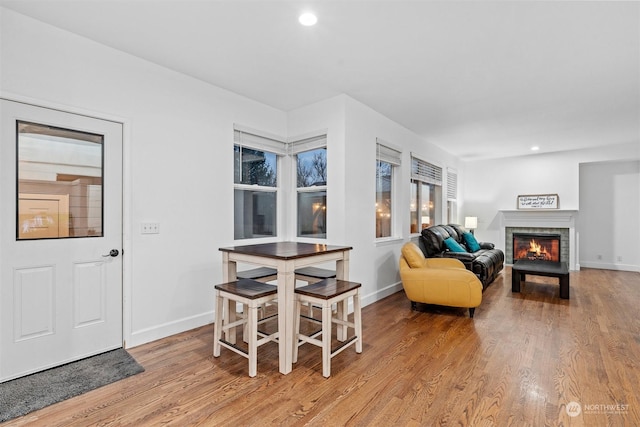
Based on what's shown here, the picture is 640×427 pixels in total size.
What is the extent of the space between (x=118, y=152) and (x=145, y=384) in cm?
190

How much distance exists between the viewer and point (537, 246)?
23.3 ft

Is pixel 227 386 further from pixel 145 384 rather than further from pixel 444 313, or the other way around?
pixel 444 313

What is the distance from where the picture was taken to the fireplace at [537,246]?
6926 millimetres

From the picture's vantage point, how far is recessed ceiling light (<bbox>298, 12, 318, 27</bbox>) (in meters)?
2.28

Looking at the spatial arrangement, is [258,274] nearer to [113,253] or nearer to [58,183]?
[113,253]

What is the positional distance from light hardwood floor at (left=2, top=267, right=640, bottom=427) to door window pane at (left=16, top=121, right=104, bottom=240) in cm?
123

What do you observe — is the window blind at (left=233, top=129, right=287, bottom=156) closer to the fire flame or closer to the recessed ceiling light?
the recessed ceiling light

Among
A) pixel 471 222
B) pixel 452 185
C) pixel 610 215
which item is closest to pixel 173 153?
pixel 452 185

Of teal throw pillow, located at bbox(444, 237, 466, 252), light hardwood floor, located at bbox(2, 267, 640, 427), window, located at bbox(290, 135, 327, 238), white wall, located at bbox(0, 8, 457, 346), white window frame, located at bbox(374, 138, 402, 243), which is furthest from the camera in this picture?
teal throw pillow, located at bbox(444, 237, 466, 252)

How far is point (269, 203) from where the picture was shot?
169 inches

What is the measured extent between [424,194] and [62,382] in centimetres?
571

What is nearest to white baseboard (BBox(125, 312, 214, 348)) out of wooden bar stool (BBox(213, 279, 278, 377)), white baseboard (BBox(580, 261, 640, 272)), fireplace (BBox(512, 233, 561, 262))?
wooden bar stool (BBox(213, 279, 278, 377))

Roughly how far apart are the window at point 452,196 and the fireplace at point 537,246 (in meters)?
1.42

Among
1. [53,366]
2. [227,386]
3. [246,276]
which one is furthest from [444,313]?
[53,366]
